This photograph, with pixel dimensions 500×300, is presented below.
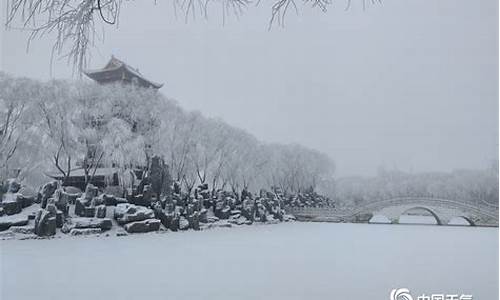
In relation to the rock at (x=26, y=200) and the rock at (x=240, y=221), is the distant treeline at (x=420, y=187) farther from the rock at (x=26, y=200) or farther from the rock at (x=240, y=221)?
the rock at (x=26, y=200)

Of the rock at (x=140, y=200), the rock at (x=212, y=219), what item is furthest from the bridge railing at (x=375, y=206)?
the rock at (x=140, y=200)

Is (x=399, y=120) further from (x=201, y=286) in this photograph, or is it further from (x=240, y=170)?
(x=201, y=286)

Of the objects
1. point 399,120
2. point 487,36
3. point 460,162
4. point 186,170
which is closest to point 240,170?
point 186,170

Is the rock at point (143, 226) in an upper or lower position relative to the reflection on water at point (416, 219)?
lower

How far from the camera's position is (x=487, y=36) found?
5723 millimetres

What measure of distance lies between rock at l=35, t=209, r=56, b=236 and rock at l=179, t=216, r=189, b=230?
73.7 inches

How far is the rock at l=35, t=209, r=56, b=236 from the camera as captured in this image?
5406mm

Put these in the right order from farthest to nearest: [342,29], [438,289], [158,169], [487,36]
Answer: [158,169], [487,36], [342,29], [438,289]

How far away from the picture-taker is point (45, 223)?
5.44m

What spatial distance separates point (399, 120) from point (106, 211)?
5.23m

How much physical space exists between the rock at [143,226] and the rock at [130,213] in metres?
0.08

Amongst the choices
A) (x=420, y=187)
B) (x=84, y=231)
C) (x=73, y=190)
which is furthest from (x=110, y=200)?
(x=420, y=187)

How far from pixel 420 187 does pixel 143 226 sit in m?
5.19

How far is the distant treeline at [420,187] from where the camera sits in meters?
7.71
